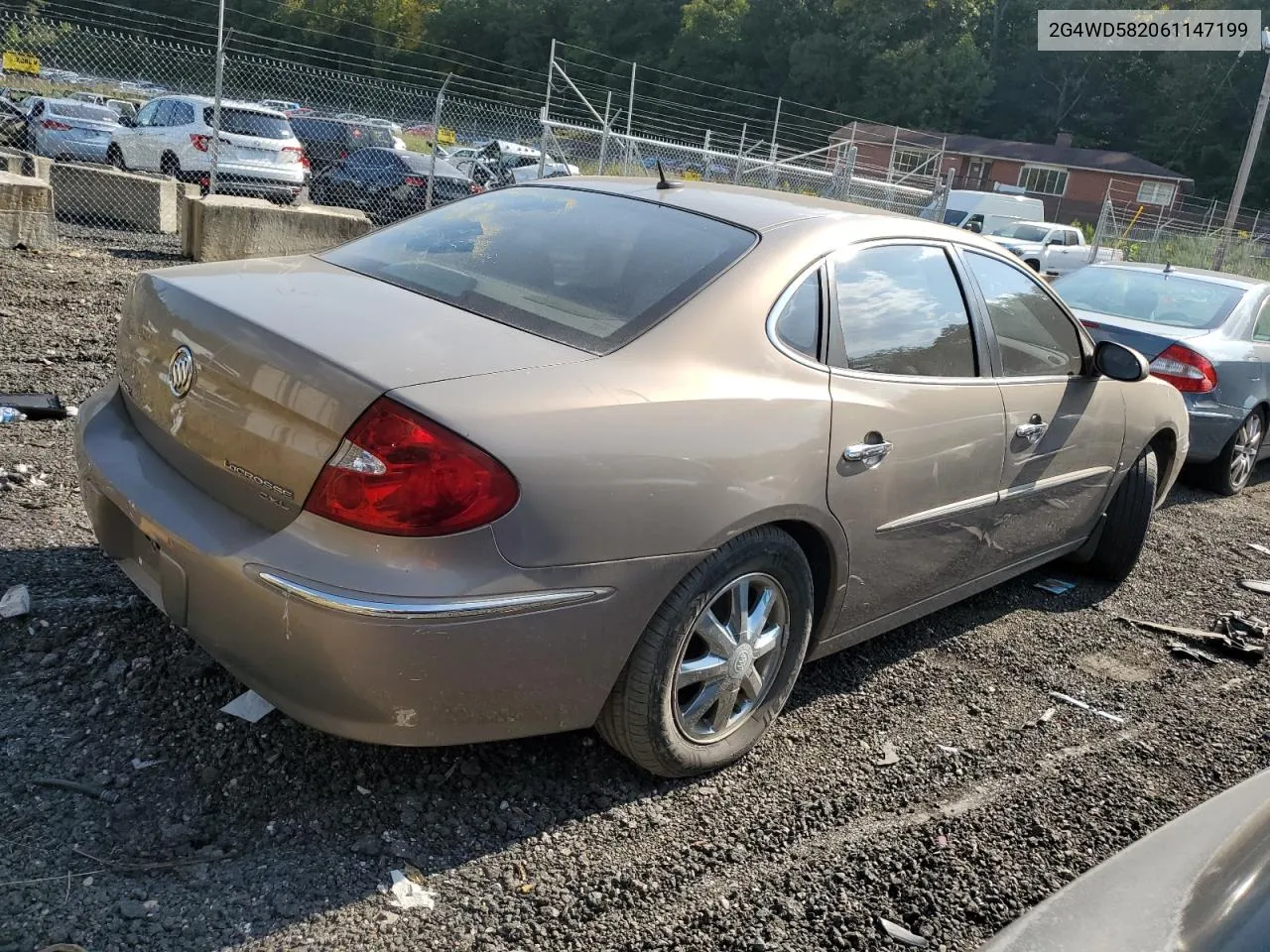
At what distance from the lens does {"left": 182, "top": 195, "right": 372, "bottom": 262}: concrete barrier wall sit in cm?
1002

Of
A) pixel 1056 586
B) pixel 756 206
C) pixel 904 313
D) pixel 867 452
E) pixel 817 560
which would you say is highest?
pixel 756 206

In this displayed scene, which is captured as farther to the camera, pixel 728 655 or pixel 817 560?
pixel 817 560

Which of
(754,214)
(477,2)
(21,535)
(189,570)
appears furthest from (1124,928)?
(477,2)

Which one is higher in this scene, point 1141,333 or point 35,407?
point 1141,333

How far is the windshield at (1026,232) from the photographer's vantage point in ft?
83.9

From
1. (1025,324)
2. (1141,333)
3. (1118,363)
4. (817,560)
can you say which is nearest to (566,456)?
(817,560)

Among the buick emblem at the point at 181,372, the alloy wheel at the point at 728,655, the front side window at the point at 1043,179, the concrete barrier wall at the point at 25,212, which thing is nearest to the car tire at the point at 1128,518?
the alloy wheel at the point at 728,655

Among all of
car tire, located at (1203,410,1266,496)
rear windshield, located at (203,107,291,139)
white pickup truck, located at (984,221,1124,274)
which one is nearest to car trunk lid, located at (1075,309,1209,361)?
car tire, located at (1203,410,1266,496)

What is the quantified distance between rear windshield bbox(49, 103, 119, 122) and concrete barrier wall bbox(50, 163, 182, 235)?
7624mm

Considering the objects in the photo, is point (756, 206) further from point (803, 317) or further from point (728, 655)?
point (728, 655)

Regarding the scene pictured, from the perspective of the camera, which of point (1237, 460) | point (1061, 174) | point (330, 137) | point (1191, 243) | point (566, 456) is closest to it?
point (566, 456)

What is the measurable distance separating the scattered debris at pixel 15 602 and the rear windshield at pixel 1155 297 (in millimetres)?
6658

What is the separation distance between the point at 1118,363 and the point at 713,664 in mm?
2447

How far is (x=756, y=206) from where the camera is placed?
3436 millimetres
